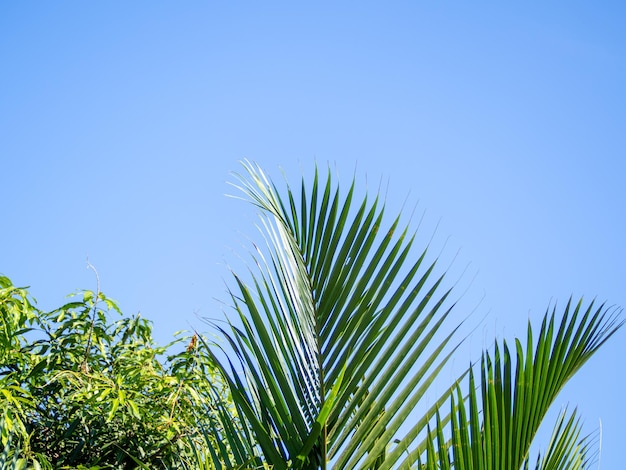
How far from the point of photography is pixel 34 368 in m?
3.11

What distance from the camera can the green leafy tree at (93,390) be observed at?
300 centimetres

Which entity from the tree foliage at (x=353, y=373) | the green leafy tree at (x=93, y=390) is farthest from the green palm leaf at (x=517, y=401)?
the green leafy tree at (x=93, y=390)

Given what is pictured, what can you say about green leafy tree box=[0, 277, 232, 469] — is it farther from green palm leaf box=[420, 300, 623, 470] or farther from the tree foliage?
green palm leaf box=[420, 300, 623, 470]

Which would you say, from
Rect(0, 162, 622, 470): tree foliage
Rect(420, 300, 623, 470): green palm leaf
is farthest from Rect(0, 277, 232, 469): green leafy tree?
Rect(420, 300, 623, 470): green palm leaf

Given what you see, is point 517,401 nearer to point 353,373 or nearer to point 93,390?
point 353,373

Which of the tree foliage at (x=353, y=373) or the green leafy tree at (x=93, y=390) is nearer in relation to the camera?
the tree foliage at (x=353, y=373)

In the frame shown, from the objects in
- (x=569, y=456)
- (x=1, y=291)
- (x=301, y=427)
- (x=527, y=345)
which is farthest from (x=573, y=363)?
(x=1, y=291)

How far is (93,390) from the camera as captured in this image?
2.94 meters

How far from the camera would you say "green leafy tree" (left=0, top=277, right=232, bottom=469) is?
9.83ft

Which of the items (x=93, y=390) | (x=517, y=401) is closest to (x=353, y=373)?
(x=517, y=401)

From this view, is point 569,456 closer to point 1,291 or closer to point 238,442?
point 238,442

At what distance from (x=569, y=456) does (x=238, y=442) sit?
0.88 metres

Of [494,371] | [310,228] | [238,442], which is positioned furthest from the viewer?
[310,228]

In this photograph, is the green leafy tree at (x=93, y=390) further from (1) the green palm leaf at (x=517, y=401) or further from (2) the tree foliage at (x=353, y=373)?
(1) the green palm leaf at (x=517, y=401)
